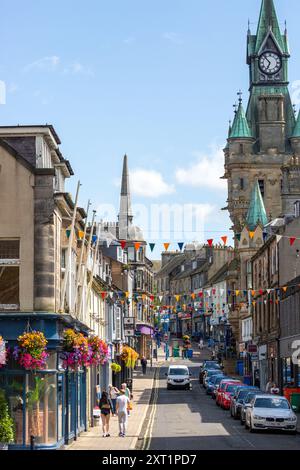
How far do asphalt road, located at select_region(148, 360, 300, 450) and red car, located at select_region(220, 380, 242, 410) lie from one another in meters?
0.46

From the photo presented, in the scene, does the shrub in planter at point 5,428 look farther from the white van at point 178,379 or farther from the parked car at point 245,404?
the white van at point 178,379

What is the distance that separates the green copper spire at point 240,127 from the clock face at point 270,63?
743 cm

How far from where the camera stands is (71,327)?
111 ft

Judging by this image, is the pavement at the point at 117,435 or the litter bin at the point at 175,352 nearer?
the pavement at the point at 117,435

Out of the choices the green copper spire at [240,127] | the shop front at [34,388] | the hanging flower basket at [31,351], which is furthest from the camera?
the green copper spire at [240,127]

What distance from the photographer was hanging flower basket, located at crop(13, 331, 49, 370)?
95.4ft

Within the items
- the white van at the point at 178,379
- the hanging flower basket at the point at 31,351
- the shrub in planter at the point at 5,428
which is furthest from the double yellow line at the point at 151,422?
the shrub in planter at the point at 5,428

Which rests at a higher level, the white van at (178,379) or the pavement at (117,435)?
the white van at (178,379)

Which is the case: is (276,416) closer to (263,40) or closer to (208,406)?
(208,406)

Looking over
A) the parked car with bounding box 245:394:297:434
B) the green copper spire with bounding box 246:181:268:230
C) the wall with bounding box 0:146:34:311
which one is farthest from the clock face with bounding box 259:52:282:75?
the wall with bounding box 0:146:34:311

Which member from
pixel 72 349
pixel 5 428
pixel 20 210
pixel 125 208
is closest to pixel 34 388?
pixel 5 428

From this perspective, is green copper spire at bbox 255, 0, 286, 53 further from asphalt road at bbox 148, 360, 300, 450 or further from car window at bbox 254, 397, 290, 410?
car window at bbox 254, 397, 290, 410

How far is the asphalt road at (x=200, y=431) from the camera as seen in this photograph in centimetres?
3275

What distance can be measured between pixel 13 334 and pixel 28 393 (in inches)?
67.4
